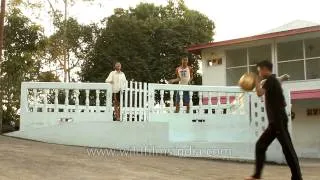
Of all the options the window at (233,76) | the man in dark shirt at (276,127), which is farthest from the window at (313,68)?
the man in dark shirt at (276,127)

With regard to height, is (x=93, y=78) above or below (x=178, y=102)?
above

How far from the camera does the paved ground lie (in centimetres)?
653

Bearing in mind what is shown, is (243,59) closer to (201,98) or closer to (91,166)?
(201,98)

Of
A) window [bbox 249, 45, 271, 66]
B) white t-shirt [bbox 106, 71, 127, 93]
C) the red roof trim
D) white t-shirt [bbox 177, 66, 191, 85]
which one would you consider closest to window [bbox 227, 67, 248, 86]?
window [bbox 249, 45, 271, 66]

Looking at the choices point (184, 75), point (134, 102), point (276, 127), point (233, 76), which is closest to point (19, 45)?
point (233, 76)

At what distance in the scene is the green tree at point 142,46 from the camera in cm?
2920

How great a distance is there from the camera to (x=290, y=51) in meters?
19.1

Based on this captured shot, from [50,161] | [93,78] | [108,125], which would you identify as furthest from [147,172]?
[93,78]

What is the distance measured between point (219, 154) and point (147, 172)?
3766mm

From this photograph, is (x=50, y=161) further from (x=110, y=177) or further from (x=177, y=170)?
(x=177, y=170)

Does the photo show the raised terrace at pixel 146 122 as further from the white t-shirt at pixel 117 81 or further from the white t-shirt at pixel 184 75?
the white t-shirt at pixel 184 75

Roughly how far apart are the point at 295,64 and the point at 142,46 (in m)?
12.6

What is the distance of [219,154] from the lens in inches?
419

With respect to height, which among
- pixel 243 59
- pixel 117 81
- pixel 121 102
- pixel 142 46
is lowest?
pixel 121 102
